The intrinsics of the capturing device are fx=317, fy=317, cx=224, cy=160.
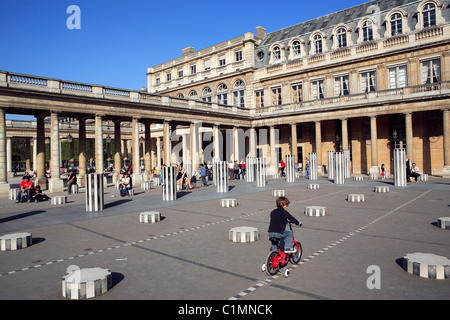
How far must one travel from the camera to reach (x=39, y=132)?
2605 centimetres

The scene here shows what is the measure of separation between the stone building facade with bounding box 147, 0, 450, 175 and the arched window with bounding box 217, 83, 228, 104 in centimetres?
14

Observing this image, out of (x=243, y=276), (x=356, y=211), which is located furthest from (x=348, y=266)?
(x=356, y=211)

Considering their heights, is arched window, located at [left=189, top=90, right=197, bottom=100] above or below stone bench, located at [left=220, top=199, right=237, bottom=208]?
above

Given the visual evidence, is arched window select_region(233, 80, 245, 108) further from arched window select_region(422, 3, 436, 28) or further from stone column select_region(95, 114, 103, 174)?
stone column select_region(95, 114, 103, 174)

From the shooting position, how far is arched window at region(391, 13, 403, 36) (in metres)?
31.2

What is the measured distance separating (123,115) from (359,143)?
985 inches

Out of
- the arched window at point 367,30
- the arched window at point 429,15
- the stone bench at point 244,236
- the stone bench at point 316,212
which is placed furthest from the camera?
the arched window at point 367,30

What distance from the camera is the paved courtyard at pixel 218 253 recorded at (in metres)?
5.38

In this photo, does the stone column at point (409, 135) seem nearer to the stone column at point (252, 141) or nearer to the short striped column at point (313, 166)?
the short striped column at point (313, 166)

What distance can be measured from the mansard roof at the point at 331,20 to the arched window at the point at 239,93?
588 cm

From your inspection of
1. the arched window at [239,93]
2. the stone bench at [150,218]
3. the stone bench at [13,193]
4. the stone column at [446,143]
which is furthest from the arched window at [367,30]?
the stone bench at [13,193]

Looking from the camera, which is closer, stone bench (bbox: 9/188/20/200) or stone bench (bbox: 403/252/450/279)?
stone bench (bbox: 403/252/450/279)

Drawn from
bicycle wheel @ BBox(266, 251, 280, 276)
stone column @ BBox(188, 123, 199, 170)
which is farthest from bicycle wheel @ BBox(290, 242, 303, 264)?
stone column @ BBox(188, 123, 199, 170)
